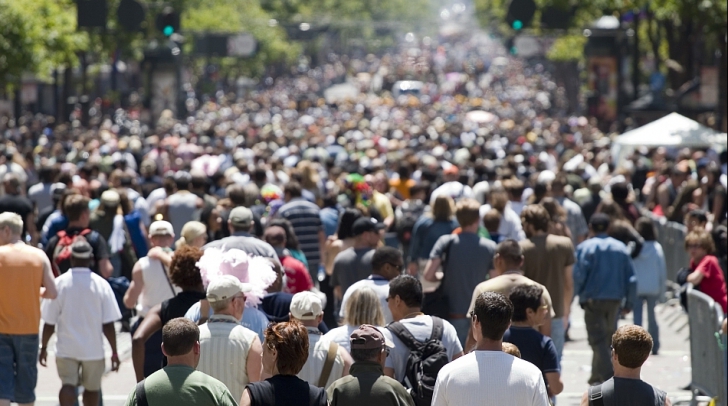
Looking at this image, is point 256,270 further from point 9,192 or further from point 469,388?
point 9,192

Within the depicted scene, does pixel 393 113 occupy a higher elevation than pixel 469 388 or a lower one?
lower

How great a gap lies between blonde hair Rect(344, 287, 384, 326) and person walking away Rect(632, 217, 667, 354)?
6.15m

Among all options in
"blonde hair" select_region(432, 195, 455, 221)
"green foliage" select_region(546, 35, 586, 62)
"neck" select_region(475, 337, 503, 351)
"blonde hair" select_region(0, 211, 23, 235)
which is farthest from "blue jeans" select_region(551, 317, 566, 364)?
"green foliage" select_region(546, 35, 586, 62)

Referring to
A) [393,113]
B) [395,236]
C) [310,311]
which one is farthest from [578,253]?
[393,113]

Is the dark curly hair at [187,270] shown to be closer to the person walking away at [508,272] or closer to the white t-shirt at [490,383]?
the person walking away at [508,272]

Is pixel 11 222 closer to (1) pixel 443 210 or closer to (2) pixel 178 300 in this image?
(2) pixel 178 300

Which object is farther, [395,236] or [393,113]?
[393,113]

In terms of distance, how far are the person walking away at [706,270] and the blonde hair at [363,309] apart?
4.65m

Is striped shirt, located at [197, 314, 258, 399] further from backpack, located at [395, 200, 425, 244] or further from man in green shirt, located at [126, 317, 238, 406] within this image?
backpack, located at [395, 200, 425, 244]

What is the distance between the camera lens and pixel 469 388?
18.8 ft

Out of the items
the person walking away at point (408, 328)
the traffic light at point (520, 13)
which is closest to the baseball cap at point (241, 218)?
the person walking away at point (408, 328)

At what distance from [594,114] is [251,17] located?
143 feet

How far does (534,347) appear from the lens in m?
7.45

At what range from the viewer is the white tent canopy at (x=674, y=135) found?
906 inches
